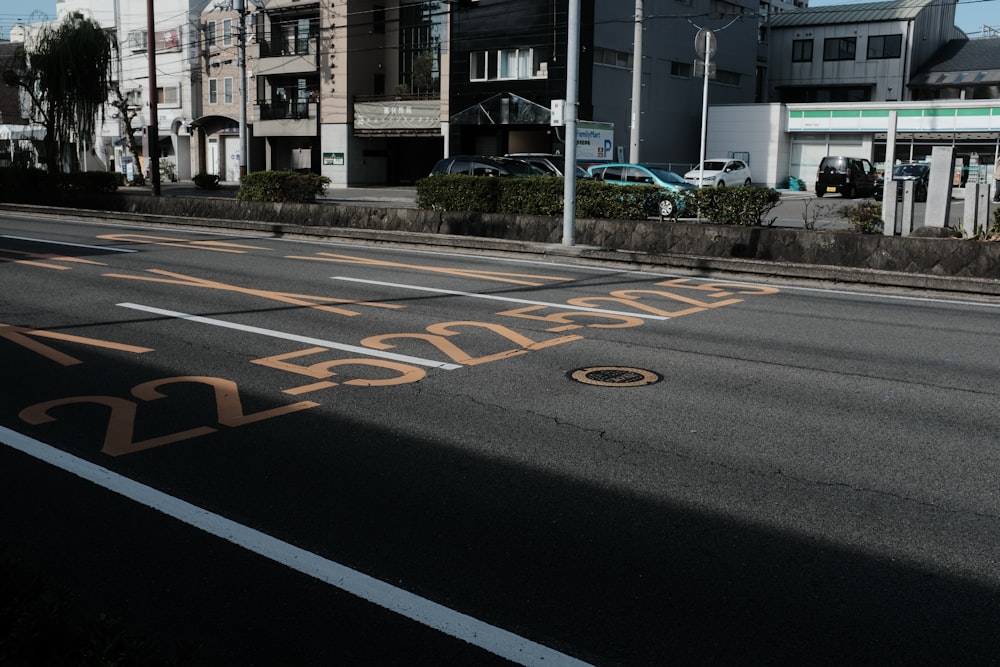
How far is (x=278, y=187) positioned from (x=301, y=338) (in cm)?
1777

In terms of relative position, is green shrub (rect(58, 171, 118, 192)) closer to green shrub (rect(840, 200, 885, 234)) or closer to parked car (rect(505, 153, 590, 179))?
parked car (rect(505, 153, 590, 179))

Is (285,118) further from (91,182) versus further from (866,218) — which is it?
(866,218)

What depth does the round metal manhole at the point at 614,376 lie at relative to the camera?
803 centimetres

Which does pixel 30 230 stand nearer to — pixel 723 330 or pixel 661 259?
pixel 661 259

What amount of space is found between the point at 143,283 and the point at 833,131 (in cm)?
4342

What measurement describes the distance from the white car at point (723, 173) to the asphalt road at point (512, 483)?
101 ft

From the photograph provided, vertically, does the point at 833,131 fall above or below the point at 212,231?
above

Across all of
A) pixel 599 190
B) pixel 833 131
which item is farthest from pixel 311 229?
pixel 833 131

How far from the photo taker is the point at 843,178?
1657 inches

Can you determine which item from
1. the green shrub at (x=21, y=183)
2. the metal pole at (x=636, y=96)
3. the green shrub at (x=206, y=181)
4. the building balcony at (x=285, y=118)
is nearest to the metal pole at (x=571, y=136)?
the metal pole at (x=636, y=96)

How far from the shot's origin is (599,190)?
67.8 feet

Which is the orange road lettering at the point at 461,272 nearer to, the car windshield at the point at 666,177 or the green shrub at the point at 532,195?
the green shrub at the point at 532,195

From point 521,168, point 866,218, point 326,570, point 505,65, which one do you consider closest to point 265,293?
point 326,570

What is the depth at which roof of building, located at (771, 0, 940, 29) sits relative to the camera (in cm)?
5456
